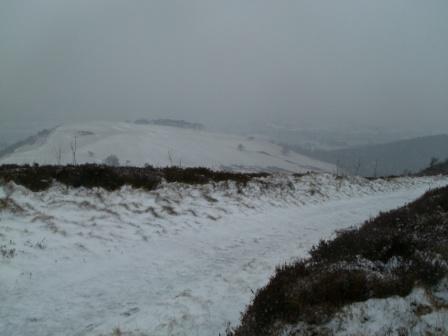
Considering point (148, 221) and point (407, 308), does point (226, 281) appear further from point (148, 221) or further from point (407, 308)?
point (148, 221)

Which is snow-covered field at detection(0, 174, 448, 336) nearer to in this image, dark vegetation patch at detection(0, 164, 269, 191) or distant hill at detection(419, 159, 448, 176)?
dark vegetation patch at detection(0, 164, 269, 191)

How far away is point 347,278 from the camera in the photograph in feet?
16.0

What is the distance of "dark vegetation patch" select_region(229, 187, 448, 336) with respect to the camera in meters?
4.37

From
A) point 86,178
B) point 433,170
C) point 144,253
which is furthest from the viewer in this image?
point 433,170

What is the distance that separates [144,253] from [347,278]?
5294 millimetres

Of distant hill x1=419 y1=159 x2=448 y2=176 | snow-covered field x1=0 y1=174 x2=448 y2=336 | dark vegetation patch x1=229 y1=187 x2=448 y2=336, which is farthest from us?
distant hill x1=419 y1=159 x2=448 y2=176

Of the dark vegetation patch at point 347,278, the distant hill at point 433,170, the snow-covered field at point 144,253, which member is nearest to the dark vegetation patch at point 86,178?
the snow-covered field at point 144,253

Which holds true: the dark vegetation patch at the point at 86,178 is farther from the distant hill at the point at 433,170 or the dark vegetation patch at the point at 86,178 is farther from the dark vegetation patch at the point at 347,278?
the distant hill at the point at 433,170

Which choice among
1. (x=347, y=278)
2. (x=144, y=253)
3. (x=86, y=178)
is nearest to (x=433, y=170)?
(x=86, y=178)

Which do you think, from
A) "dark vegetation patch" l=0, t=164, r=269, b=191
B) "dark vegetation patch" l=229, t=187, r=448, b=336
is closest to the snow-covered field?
"dark vegetation patch" l=0, t=164, r=269, b=191

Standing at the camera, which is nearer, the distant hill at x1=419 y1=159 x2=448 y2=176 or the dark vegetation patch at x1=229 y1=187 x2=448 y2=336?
the dark vegetation patch at x1=229 y1=187 x2=448 y2=336

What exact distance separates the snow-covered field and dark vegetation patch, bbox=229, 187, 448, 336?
92cm

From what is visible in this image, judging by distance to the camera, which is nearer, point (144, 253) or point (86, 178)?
point (144, 253)

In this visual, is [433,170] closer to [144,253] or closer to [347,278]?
[144,253]
